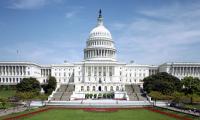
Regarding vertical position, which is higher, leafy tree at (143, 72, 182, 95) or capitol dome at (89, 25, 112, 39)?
capitol dome at (89, 25, 112, 39)

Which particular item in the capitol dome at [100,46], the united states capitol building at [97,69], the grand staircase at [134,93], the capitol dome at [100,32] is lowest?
the grand staircase at [134,93]

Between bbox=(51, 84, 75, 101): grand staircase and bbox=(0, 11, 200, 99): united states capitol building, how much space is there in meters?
3.46

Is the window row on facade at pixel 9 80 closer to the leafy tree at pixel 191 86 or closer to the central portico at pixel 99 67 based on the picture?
the central portico at pixel 99 67

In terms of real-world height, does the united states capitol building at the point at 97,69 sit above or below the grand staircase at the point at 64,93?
above

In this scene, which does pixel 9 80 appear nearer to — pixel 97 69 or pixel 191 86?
pixel 97 69

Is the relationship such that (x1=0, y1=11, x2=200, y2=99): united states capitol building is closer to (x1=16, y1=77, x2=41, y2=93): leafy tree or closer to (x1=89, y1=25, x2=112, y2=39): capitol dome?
(x1=89, y1=25, x2=112, y2=39): capitol dome

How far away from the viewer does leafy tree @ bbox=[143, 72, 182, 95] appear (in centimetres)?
9788

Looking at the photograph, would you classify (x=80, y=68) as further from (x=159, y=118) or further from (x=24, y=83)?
(x=159, y=118)

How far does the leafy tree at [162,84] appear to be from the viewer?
321 feet

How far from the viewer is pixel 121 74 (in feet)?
443

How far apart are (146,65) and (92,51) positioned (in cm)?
2619

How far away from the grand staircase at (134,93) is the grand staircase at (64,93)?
20.1 metres

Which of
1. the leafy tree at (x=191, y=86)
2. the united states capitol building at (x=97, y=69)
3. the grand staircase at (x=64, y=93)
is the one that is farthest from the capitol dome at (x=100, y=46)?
the leafy tree at (x=191, y=86)

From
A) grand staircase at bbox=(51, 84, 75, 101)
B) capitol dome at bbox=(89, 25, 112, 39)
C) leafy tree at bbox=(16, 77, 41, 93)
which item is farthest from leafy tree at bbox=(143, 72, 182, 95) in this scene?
capitol dome at bbox=(89, 25, 112, 39)
